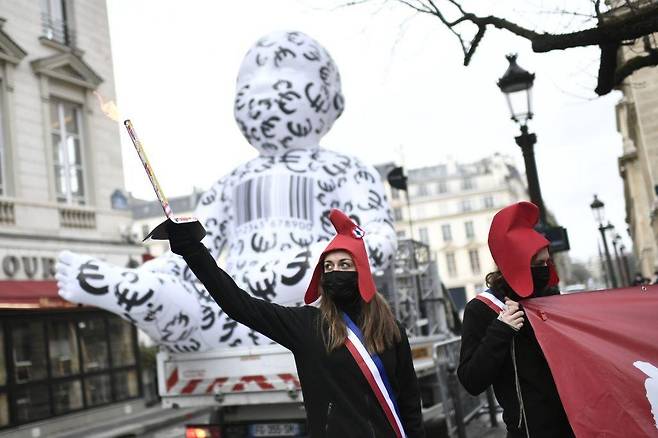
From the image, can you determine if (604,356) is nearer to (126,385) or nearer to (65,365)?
(65,365)

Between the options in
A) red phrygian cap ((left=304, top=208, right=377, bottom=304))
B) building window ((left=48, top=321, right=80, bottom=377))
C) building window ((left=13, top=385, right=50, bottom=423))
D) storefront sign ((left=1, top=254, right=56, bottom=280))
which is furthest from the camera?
building window ((left=48, top=321, right=80, bottom=377))

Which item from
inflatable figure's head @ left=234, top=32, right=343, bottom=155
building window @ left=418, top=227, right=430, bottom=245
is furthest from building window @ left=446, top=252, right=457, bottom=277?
inflatable figure's head @ left=234, top=32, right=343, bottom=155

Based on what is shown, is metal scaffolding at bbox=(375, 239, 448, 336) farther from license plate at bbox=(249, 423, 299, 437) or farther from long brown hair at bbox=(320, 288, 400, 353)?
long brown hair at bbox=(320, 288, 400, 353)

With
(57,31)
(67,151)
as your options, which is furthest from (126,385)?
(57,31)

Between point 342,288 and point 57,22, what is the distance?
13207mm

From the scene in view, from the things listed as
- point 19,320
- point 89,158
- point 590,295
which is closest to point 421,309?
point 590,295

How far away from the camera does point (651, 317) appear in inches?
101

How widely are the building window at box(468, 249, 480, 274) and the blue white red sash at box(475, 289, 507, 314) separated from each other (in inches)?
2510

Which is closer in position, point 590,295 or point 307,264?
point 590,295

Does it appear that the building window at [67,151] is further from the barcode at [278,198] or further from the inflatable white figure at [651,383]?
the inflatable white figure at [651,383]

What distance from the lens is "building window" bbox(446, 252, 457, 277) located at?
65.9 m

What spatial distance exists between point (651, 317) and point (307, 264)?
9.07ft

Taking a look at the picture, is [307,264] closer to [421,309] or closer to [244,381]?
[244,381]

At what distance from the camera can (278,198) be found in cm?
573
